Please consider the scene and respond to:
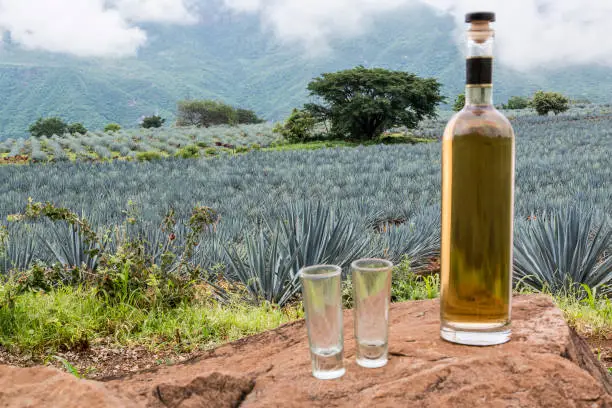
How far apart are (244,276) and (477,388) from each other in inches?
126

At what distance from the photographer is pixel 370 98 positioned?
97.9 feet

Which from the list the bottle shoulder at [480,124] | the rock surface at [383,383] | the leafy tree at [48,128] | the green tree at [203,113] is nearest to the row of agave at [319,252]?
the rock surface at [383,383]

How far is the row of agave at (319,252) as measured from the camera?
14.3 feet

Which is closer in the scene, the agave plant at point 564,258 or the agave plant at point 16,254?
the agave plant at point 564,258

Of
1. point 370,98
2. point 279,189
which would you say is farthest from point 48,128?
point 279,189

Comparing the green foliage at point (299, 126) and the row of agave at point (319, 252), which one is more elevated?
the green foliage at point (299, 126)

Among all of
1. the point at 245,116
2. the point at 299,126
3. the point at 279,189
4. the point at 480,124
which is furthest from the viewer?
the point at 245,116

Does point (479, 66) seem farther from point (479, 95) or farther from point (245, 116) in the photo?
point (245, 116)

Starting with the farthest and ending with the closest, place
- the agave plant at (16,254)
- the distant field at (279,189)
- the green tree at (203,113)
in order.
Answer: the green tree at (203,113), the distant field at (279,189), the agave plant at (16,254)

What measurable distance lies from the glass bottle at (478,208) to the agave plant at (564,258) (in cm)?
320

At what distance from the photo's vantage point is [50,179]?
13711 millimetres

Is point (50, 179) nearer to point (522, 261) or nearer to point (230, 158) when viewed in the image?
point (230, 158)

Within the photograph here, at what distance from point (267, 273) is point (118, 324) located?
1.08 metres

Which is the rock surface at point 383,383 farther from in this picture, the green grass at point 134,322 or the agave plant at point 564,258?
the agave plant at point 564,258
